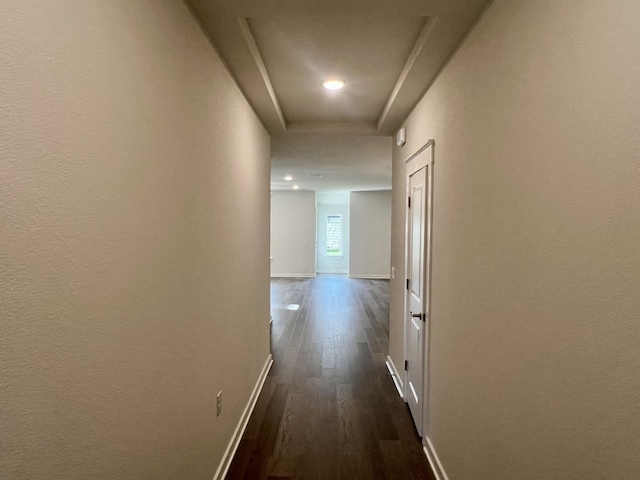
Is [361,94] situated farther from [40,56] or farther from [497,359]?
[40,56]

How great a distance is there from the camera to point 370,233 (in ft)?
35.0

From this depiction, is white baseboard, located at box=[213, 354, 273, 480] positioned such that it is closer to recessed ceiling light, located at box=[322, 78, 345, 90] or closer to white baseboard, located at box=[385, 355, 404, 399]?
white baseboard, located at box=[385, 355, 404, 399]

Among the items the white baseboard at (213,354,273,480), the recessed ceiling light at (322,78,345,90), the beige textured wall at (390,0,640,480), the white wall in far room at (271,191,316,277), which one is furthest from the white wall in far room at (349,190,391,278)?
the beige textured wall at (390,0,640,480)

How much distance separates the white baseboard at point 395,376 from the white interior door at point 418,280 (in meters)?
0.20

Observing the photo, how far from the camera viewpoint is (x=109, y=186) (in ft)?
3.26

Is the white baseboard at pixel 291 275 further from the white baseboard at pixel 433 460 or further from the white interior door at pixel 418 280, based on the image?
the white baseboard at pixel 433 460

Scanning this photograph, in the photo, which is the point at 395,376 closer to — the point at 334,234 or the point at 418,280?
the point at 418,280

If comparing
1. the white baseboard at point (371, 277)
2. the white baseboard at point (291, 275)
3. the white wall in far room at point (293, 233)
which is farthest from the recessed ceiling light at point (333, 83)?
the white baseboard at point (291, 275)

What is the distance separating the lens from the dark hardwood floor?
2359 mm

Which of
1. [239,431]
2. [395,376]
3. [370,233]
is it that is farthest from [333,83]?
[370,233]

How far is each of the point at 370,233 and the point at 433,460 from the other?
8530 millimetres

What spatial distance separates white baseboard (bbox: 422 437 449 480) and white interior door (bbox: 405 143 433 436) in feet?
0.31

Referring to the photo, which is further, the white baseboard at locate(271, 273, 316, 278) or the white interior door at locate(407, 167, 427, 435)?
the white baseboard at locate(271, 273, 316, 278)

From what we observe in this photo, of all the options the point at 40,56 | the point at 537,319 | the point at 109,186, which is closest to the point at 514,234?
the point at 537,319
